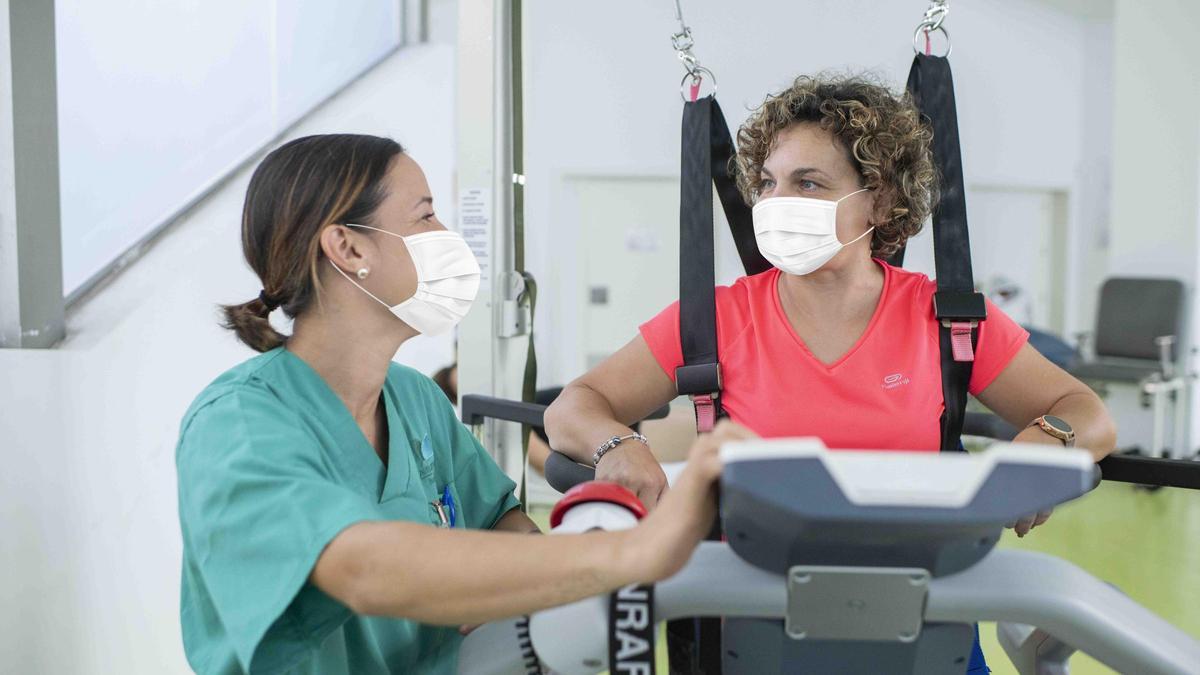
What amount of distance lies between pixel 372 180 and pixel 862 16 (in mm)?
4852

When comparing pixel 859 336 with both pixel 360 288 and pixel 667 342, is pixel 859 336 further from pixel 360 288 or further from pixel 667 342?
pixel 360 288

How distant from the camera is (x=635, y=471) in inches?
49.5

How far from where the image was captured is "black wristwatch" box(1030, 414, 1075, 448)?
1287 mm

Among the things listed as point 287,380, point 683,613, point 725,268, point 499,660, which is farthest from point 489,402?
point 725,268

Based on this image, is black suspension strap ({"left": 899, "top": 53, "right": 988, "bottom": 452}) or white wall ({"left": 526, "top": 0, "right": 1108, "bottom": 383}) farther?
white wall ({"left": 526, "top": 0, "right": 1108, "bottom": 383})

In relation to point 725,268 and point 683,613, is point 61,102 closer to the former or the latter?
point 683,613

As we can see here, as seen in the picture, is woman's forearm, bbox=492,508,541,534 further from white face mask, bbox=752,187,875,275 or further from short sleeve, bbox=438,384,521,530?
white face mask, bbox=752,187,875,275

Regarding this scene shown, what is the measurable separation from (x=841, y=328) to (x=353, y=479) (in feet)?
2.42

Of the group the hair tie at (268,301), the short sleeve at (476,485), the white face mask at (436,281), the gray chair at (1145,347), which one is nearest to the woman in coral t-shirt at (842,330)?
the short sleeve at (476,485)

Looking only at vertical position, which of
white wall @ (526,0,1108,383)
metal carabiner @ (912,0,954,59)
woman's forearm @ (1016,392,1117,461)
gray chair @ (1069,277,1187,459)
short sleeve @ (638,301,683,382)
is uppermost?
white wall @ (526,0,1108,383)

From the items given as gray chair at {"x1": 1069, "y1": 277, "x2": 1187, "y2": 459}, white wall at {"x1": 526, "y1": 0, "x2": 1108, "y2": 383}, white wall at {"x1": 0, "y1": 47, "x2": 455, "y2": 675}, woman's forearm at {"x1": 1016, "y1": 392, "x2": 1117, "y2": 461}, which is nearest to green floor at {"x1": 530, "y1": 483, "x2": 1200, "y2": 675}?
gray chair at {"x1": 1069, "y1": 277, "x2": 1187, "y2": 459}

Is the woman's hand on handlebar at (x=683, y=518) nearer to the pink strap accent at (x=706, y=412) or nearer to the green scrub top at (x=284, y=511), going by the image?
the green scrub top at (x=284, y=511)

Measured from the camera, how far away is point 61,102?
89.4 inches

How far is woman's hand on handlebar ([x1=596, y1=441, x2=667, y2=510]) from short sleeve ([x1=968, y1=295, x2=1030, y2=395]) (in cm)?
51
